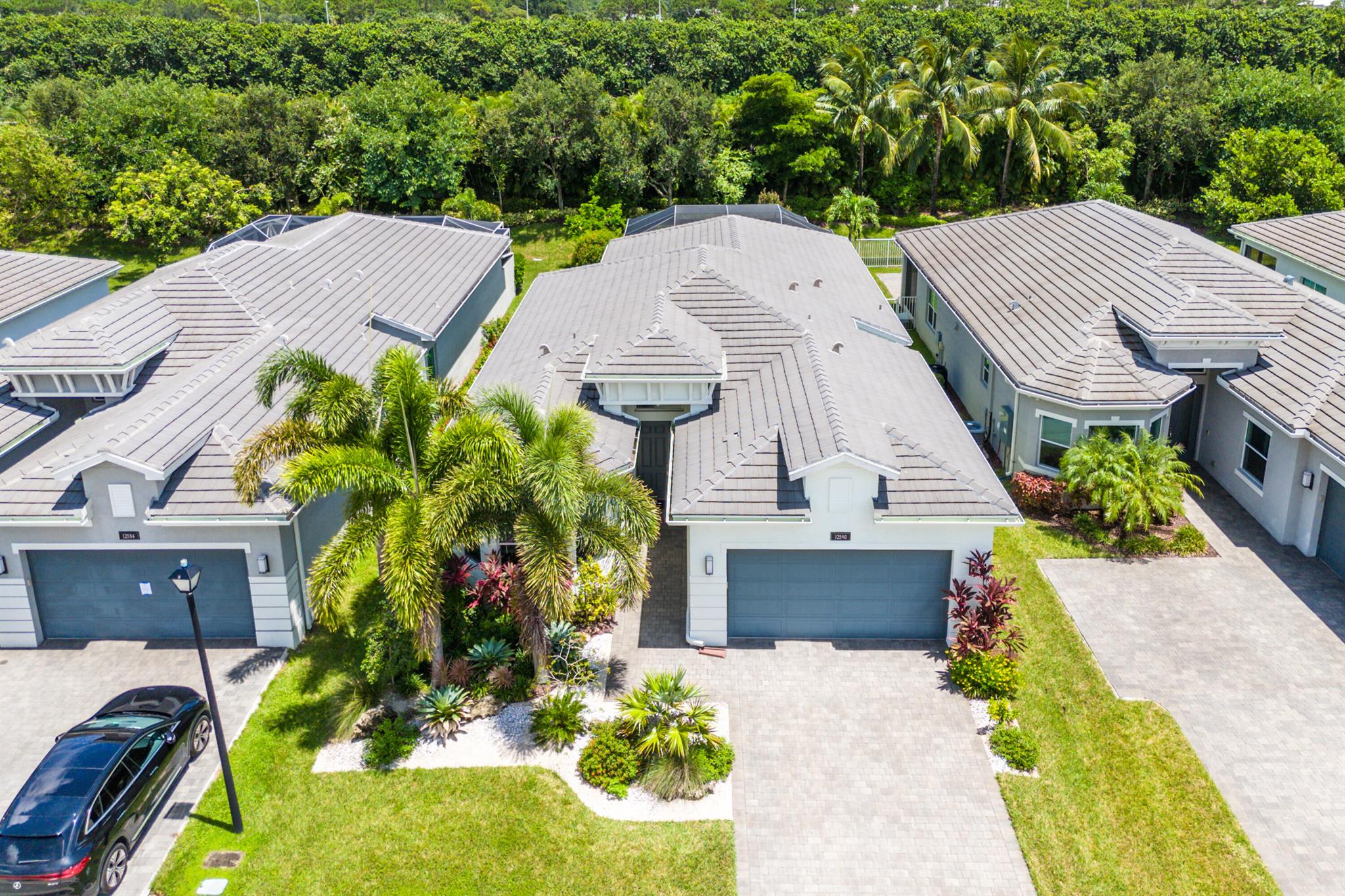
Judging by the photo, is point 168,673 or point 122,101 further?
point 122,101

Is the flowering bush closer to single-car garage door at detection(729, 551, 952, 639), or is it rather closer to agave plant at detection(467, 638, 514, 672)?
single-car garage door at detection(729, 551, 952, 639)

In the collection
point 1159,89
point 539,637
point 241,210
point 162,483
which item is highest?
point 1159,89

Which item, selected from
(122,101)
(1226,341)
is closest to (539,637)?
(1226,341)

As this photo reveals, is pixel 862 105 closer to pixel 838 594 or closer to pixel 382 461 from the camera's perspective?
pixel 838 594

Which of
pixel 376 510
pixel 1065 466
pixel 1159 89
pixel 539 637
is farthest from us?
pixel 1159 89

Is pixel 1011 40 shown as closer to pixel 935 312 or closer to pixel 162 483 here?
pixel 935 312

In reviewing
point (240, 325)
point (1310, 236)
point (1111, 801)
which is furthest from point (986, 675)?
point (1310, 236)
